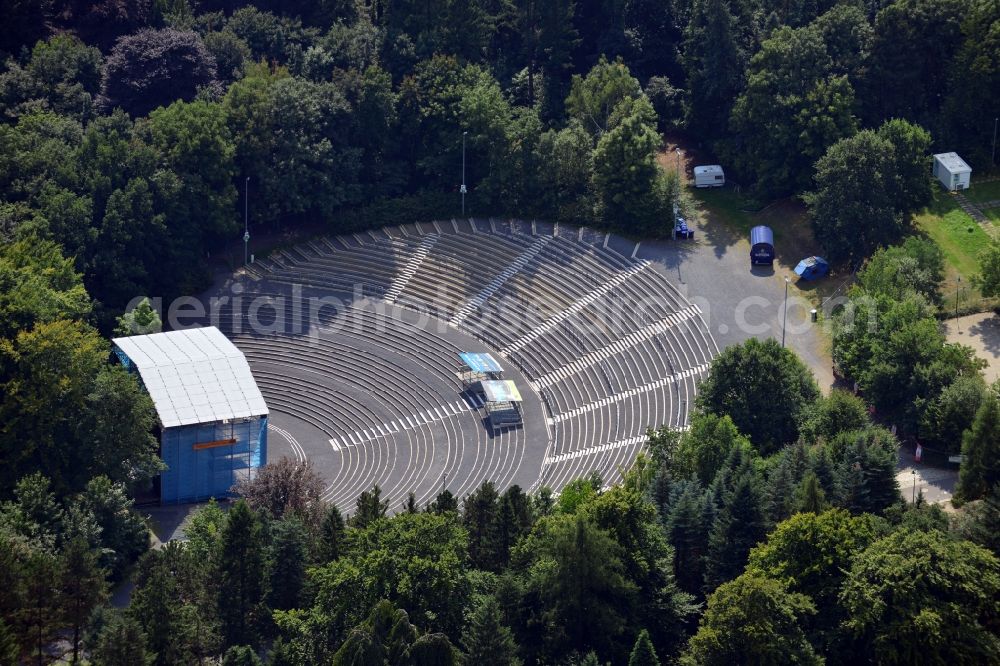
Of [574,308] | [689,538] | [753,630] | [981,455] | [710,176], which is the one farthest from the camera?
[710,176]

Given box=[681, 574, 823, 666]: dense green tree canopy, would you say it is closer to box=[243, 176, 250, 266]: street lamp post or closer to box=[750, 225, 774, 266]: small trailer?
box=[750, 225, 774, 266]: small trailer

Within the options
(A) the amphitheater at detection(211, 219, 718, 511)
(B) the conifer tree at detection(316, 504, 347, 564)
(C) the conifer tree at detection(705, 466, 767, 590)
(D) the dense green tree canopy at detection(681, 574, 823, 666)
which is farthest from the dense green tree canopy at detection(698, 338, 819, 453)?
(B) the conifer tree at detection(316, 504, 347, 564)

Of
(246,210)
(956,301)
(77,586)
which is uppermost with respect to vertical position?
(246,210)

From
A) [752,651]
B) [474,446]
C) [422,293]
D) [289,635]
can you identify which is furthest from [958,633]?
[422,293]

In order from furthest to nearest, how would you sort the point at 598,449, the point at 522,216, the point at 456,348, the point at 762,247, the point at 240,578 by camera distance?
1. the point at 522,216
2. the point at 762,247
3. the point at 456,348
4. the point at 598,449
5. the point at 240,578

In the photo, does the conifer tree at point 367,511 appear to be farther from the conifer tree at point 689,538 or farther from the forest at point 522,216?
the conifer tree at point 689,538

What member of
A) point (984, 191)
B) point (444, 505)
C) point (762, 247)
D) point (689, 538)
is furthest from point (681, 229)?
point (689, 538)

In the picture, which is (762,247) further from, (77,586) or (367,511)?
(77,586)
